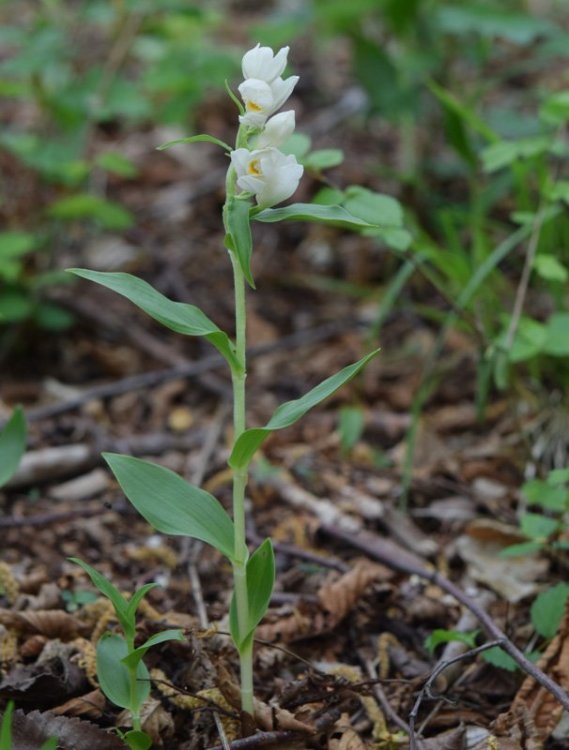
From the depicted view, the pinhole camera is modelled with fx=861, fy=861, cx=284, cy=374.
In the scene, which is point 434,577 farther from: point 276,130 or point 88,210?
point 88,210

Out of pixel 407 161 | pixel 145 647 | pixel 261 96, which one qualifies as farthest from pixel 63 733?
pixel 407 161

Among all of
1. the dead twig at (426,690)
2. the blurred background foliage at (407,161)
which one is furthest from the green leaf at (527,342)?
the dead twig at (426,690)

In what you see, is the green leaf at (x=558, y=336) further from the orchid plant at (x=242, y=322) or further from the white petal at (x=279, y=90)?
the white petal at (x=279, y=90)

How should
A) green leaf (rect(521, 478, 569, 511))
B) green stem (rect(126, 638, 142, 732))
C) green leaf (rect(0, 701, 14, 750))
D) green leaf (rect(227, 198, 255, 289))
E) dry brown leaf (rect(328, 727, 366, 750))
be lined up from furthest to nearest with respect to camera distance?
green leaf (rect(521, 478, 569, 511)) → dry brown leaf (rect(328, 727, 366, 750)) → green stem (rect(126, 638, 142, 732)) → green leaf (rect(227, 198, 255, 289)) → green leaf (rect(0, 701, 14, 750))

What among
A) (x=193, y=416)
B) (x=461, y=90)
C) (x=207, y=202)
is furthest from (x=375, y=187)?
(x=193, y=416)

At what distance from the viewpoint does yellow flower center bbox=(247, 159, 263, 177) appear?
130 cm

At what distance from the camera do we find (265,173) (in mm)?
1283

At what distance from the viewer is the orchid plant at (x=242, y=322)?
129cm

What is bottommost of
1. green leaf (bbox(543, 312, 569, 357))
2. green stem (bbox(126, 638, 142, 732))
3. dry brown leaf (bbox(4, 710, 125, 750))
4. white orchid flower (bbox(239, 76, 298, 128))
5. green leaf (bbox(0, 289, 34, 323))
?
green leaf (bbox(0, 289, 34, 323))

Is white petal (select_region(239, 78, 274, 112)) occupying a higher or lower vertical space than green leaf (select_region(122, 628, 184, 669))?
higher

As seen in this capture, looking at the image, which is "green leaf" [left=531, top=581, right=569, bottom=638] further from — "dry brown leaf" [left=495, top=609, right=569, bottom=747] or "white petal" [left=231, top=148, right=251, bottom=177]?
"white petal" [left=231, top=148, right=251, bottom=177]

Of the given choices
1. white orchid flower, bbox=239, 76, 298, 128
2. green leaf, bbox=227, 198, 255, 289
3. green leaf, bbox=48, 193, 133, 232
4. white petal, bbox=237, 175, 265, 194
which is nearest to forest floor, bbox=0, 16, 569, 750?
green leaf, bbox=48, 193, 133, 232

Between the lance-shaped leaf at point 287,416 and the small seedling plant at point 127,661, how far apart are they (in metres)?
0.25

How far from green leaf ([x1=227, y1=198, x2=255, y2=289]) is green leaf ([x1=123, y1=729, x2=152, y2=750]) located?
0.73m
